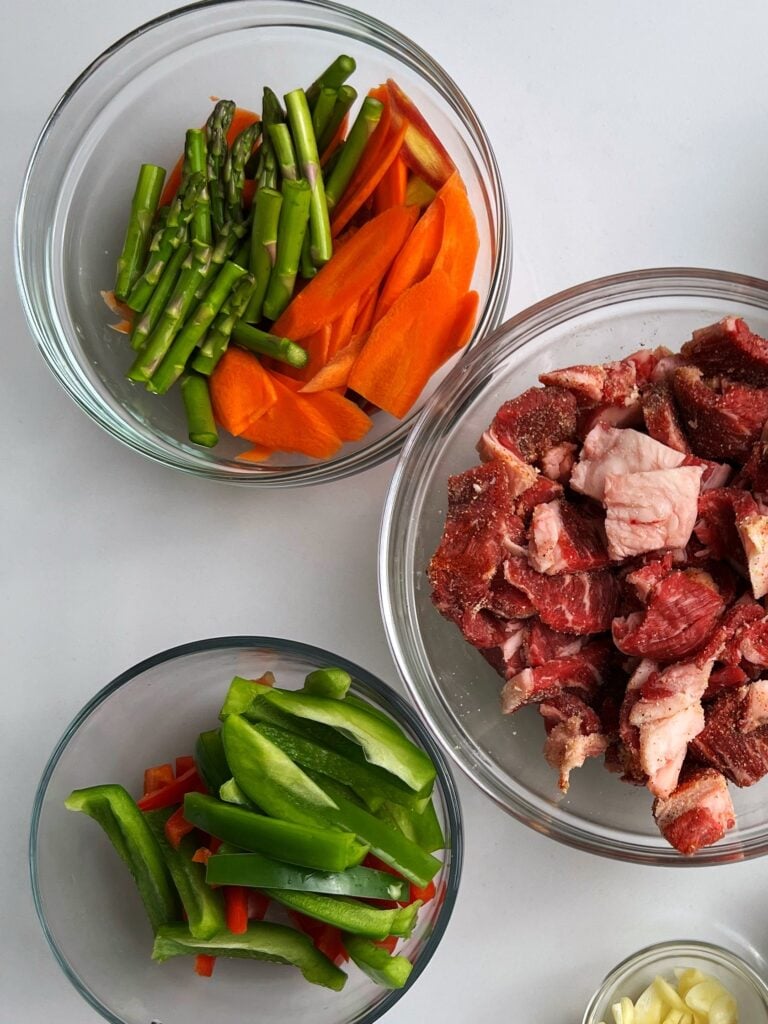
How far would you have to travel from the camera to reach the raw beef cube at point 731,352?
177 centimetres

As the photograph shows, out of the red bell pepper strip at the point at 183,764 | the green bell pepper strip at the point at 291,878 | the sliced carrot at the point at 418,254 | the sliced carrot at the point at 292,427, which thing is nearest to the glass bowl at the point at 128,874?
the red bell pepper strip at the point at 183,764

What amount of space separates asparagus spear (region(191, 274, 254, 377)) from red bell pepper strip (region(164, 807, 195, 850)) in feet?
2.90

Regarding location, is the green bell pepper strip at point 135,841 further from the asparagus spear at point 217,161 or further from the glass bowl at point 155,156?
the asparagus spear at point 217,161

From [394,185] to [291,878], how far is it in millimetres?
1304

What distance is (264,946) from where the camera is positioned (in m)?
1.87

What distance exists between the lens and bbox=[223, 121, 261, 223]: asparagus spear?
203cm

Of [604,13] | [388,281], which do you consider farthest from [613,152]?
[388,281]

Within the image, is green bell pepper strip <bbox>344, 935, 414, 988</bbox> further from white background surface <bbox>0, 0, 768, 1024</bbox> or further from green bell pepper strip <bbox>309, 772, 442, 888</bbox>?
white background surface <bbox>0, 0, 768, 1024</bbox>

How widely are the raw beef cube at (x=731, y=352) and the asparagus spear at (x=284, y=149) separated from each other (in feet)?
2.72

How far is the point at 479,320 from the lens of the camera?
1990 mm

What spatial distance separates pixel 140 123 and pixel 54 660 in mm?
1185

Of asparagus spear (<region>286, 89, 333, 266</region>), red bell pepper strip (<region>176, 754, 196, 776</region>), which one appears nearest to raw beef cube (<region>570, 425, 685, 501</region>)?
asparagus spear (<region>286, 89, 333, 266</region>)

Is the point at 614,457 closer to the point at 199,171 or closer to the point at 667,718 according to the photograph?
the point at 667,718

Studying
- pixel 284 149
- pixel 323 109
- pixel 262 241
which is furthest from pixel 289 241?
pixel 323 109
